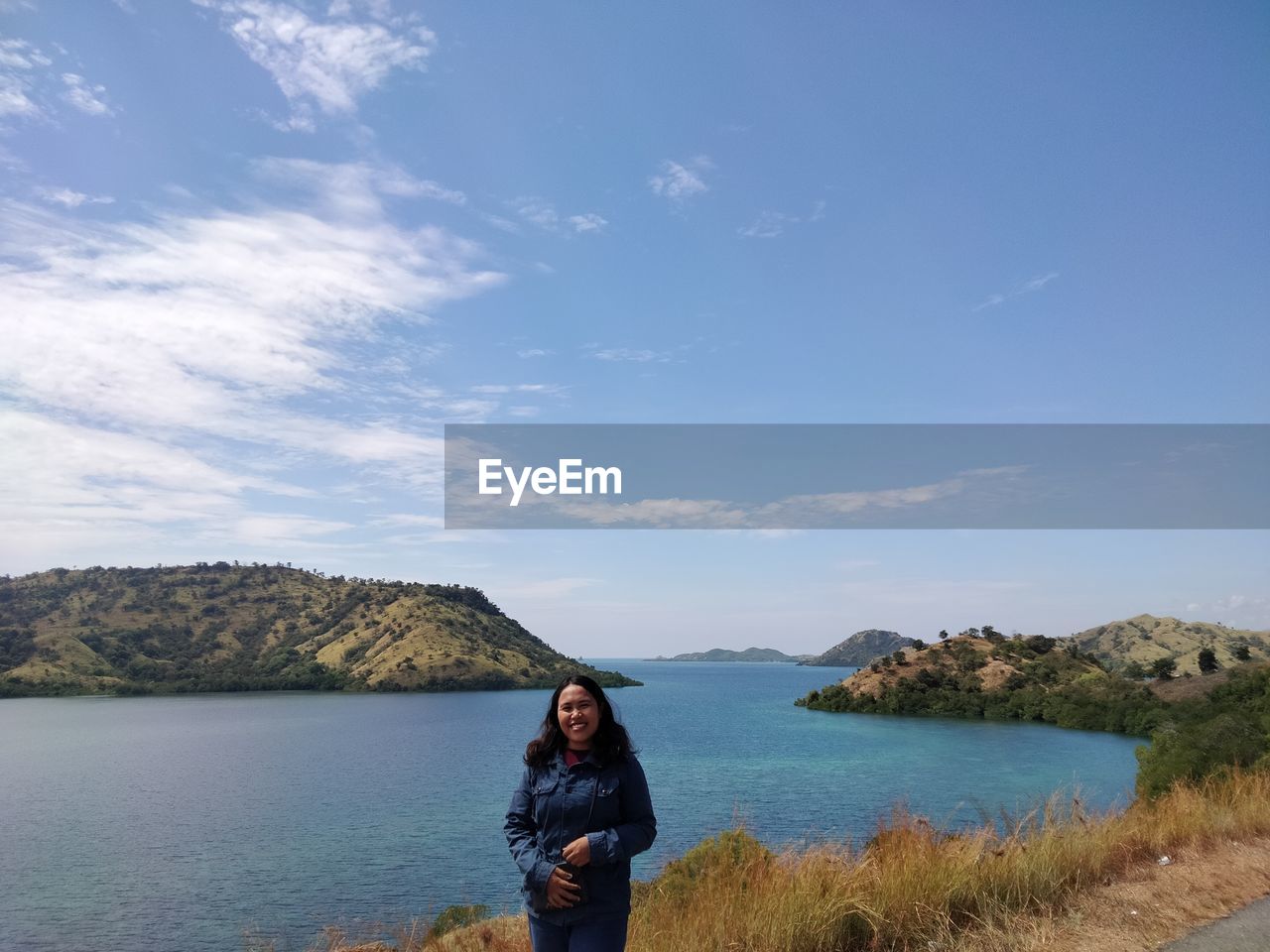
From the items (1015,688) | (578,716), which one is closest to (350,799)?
(578,716)

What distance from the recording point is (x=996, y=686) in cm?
10956

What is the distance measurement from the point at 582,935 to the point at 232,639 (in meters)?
186

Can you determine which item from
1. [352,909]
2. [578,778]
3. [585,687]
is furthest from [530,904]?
[352,909]

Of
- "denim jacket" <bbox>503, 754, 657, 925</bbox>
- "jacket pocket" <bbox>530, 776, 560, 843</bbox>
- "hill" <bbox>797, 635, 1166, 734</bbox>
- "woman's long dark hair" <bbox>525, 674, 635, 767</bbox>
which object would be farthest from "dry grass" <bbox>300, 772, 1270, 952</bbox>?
"hill" <bbox>797, 635, 1166, 734</bbox>

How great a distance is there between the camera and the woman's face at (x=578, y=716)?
376 cm

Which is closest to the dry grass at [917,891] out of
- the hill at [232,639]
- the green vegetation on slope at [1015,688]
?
the green vegetation on slope at [1015,688]

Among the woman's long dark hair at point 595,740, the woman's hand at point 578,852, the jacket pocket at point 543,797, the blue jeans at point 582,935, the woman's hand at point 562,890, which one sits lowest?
the blue jeans at point 582,935

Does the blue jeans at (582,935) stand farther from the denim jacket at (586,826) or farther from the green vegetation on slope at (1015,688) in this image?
the green vegetation on slope at (1015,688)

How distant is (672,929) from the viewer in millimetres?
5371

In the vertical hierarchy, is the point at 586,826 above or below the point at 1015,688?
above

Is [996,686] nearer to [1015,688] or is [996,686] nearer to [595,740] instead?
[1015,688]

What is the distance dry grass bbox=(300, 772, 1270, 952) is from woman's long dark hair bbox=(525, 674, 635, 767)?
80.9 inches

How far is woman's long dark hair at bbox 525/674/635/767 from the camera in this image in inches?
151

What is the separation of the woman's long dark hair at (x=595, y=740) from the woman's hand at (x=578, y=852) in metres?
0.39
